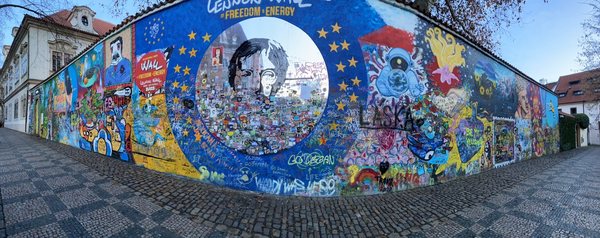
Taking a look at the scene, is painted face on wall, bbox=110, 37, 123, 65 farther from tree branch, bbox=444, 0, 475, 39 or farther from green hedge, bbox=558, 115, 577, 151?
green hedge, bbox=558, 115, 577, 151

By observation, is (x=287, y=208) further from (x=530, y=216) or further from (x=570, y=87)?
(x=570, y=87)

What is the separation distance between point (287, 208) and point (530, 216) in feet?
13.0

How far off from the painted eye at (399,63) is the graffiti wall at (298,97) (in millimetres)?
35

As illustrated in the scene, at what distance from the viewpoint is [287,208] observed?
12.5ft

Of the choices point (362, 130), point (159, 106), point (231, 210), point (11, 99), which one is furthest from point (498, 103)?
point (11, 99)

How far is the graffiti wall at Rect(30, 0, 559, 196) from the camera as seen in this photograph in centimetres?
455

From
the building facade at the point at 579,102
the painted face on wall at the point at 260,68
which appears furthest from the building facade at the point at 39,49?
the building facade at the point at 579,102

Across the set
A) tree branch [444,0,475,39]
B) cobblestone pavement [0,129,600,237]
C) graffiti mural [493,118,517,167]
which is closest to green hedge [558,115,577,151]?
graffiti mural [493,118,517,167]

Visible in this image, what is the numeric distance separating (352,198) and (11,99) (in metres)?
43.8

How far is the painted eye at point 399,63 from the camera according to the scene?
499cm

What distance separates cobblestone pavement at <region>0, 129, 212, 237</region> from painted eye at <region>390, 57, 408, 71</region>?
4.61m

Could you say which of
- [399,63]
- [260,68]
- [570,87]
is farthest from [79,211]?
[570,87]

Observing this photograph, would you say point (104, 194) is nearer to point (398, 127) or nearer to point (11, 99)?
point (398, 127)

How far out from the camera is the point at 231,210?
356cm
